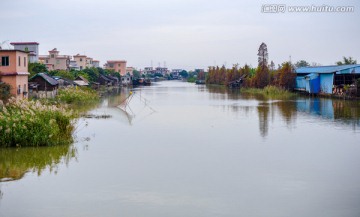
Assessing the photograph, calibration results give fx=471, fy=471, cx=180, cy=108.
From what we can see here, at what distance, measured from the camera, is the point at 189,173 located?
9.46m

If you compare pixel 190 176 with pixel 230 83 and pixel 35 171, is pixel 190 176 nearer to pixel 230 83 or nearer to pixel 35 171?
pixel 35 171

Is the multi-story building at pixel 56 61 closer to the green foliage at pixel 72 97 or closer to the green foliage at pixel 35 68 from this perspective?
the green foliage at pixel 35 68

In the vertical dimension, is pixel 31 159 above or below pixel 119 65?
below

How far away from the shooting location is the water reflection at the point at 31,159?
9.60m

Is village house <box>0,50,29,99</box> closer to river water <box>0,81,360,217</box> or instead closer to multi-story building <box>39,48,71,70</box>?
river water <box>0,81,360,217</box>

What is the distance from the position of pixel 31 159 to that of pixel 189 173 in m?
3.74

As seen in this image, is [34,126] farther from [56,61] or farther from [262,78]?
[56,61]

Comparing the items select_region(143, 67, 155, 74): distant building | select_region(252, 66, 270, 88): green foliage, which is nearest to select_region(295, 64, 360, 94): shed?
select_region(252, 66, 270, 88): green foliage

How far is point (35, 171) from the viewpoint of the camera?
31.8 ft

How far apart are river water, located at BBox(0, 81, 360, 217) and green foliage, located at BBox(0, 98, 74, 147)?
340 mm

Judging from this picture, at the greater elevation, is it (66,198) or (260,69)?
(260,69)

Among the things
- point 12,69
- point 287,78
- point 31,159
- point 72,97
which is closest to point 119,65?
point 287,78

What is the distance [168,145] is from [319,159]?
4.03m

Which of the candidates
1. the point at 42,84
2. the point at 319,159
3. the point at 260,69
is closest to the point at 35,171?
the point at 319,159
